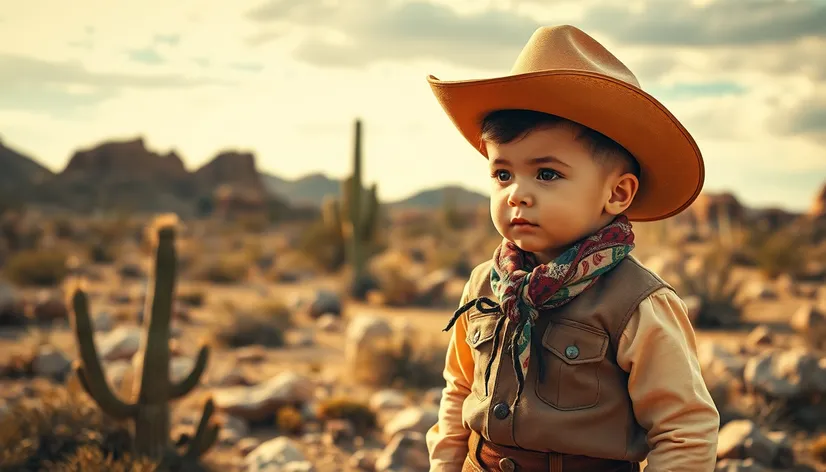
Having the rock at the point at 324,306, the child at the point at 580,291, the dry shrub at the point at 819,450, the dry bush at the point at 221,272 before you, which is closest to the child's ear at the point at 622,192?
the child at the point at 580,291

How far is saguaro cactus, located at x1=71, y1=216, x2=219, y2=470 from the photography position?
503 cm

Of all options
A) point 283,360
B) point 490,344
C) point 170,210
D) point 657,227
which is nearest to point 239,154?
point 170,210

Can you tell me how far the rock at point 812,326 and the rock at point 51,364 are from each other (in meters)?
8.18

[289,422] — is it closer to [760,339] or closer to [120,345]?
[120,345]

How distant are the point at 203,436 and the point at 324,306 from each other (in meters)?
7.23

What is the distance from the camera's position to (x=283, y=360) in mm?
9336

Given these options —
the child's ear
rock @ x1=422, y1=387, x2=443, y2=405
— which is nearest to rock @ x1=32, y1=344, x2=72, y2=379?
rock @ x1=422, y1=387, x2=443, y2=405

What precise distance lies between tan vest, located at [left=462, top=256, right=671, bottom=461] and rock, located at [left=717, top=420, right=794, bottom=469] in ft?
10.3

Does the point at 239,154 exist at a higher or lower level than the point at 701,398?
higher

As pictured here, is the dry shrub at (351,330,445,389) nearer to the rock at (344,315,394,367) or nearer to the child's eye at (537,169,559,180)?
the rock at (344,315,394,367)

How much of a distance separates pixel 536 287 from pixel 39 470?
4037 mm

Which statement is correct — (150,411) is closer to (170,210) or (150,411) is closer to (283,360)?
(283,360)

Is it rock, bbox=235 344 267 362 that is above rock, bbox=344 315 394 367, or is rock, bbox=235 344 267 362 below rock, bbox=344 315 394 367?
below

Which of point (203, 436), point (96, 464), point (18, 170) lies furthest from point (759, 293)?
point (18, 170)
